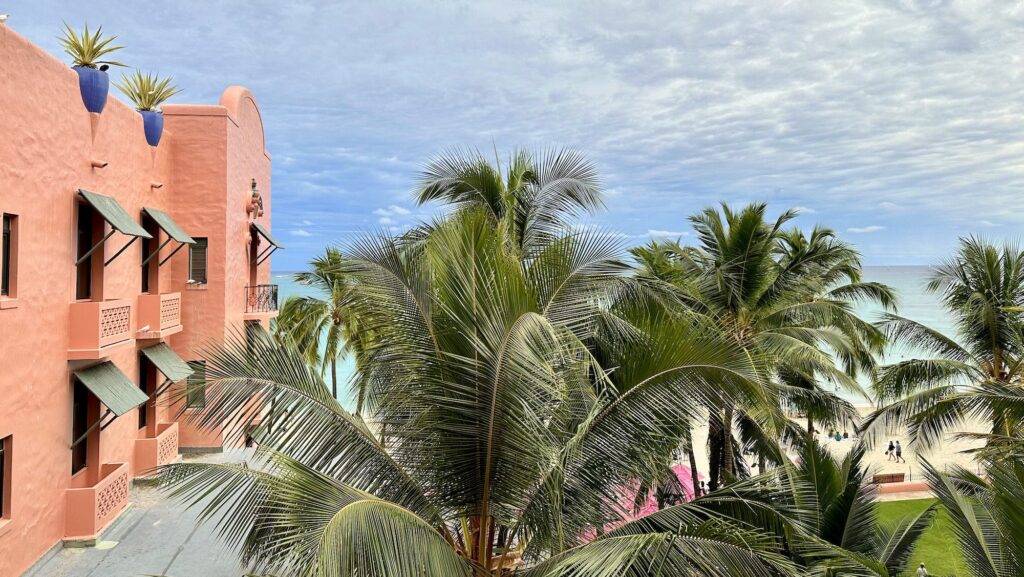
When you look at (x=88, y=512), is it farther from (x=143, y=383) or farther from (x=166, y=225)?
(x=166, y=225)

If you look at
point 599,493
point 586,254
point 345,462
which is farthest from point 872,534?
point 345,462

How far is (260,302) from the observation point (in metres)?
21.1

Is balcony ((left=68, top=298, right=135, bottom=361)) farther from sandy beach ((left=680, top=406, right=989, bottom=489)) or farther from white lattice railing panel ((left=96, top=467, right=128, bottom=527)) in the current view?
sandy beach ((left=680, top=406, right=989, bottom=489))

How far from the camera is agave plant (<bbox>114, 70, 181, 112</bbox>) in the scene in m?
15.0

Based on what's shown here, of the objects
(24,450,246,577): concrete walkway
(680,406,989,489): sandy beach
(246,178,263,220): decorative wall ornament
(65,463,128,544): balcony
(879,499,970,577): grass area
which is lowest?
(680,406,989,489): sandy beach

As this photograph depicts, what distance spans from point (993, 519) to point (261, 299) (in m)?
19.3

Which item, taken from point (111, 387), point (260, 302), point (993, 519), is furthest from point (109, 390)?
point (993, 519)

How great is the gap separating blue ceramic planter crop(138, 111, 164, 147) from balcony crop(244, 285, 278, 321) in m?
6.07

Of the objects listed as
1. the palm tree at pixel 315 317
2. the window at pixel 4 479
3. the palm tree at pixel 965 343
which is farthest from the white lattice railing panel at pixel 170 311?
the palm tree at pixel 965 343

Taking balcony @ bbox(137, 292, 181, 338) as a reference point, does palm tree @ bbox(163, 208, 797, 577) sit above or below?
below

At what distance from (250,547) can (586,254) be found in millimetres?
4206

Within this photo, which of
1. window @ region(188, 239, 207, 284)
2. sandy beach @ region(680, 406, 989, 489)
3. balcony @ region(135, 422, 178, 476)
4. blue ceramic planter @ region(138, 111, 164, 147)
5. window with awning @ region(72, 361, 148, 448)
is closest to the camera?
window with awning @ region(72, 361, 148, 448)

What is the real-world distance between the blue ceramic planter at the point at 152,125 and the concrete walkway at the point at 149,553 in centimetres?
797

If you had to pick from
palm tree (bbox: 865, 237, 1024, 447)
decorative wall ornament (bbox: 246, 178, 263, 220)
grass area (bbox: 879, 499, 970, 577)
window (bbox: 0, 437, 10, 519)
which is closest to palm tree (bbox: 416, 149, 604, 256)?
window (bbox: 0, 437, 10, 519)
